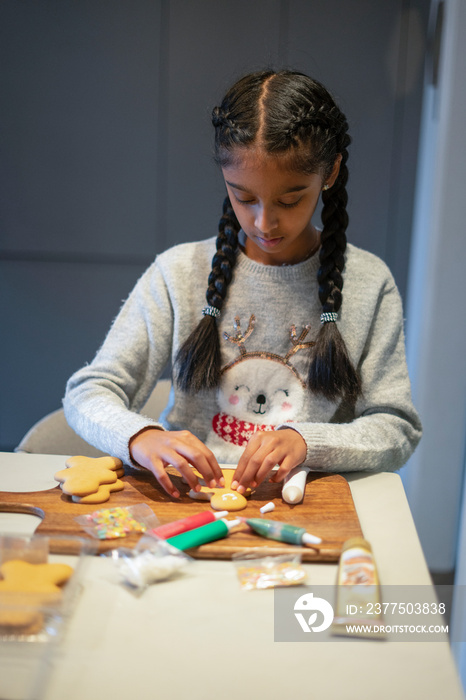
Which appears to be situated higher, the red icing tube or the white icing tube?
the red icing tube

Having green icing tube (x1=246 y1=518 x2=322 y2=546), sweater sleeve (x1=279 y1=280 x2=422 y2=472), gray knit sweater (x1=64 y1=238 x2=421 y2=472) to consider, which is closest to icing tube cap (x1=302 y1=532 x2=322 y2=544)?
green icing tube (x1=246 y1=518 x2=322 y2=546)

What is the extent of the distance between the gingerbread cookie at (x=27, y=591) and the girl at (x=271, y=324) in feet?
1.08

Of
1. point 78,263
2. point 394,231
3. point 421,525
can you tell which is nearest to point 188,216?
point 78,263

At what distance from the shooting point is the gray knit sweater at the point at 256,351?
1.20 metres

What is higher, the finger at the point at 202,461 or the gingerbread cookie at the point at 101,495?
the finger at the point at 202,461

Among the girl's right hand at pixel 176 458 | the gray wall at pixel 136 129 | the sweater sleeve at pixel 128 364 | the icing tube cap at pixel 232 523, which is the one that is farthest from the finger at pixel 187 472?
the gray wall at pixel 136 129

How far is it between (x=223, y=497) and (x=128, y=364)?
0.44 meters

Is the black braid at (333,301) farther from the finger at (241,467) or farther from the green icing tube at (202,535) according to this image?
the green icing tube at (202,535)

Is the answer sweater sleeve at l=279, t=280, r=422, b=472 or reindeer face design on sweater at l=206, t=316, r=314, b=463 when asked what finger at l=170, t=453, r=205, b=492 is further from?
reindeer face design on sweater at l=206, t=316, r=314, b=463

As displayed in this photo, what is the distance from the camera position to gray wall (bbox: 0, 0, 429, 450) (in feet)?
6.50

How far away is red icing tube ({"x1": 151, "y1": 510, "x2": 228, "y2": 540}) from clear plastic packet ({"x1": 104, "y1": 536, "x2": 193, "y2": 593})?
0.02m

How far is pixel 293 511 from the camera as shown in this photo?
0.87 metres

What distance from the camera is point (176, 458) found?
0.91 m

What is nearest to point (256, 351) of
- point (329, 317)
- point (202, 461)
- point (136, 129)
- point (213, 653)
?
point (329, 317)
